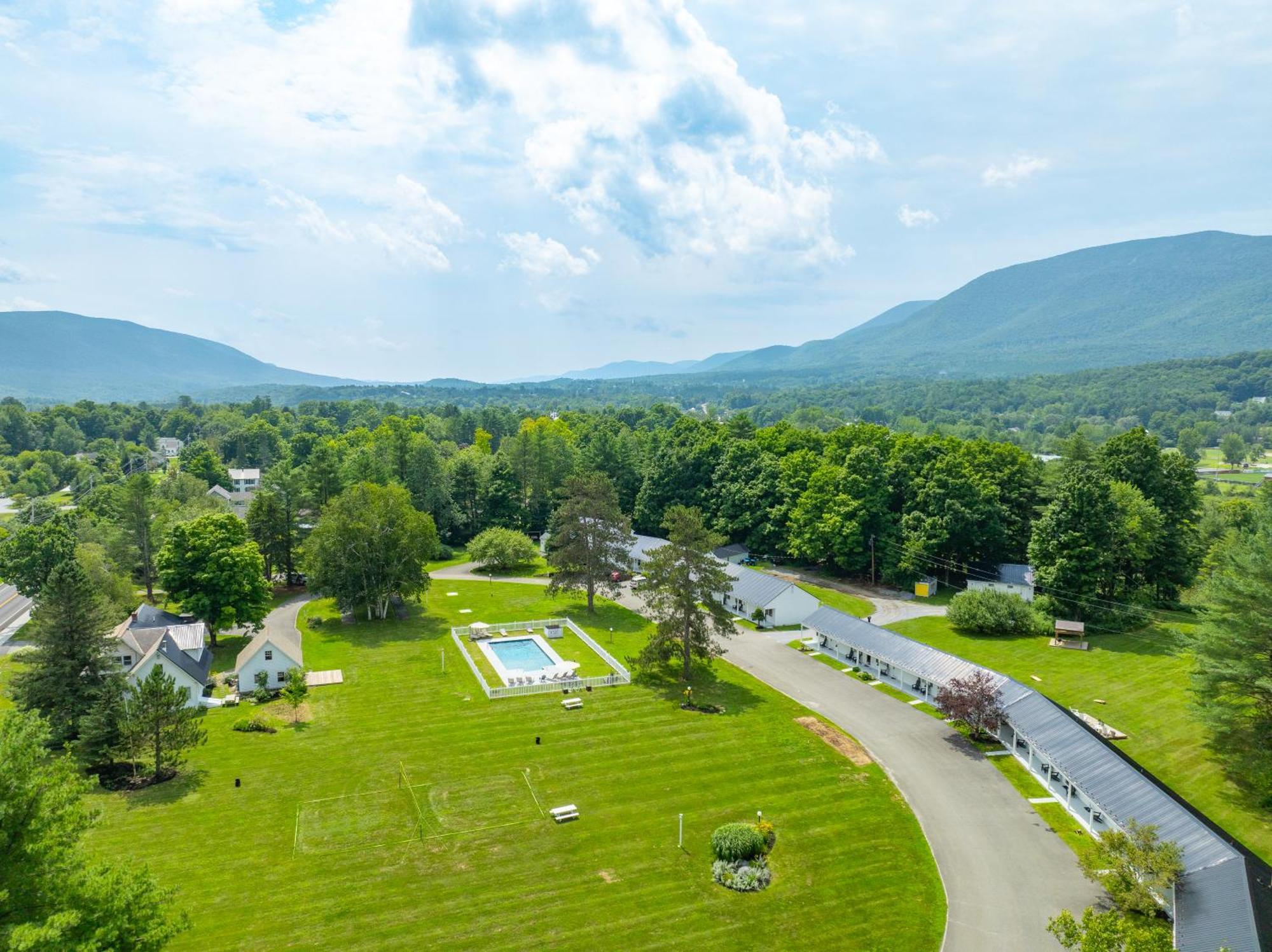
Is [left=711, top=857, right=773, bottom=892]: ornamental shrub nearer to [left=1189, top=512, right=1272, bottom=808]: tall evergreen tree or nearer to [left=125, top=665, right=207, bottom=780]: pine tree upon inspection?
[left=1189, top=512, right=1272, bottom=808]: tall evergreen tree

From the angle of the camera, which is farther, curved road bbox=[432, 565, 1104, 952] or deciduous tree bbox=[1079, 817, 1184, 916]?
curved road bbox=[432, 565, 1104, 952]

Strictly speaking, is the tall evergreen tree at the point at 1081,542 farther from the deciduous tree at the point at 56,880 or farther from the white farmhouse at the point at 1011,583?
the deciduous tree at the point at 56,880

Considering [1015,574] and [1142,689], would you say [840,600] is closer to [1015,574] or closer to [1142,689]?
[1015,574]

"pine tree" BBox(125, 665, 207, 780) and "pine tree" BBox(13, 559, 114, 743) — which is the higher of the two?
"pine tree" BBox(13, 559, 114, 743)

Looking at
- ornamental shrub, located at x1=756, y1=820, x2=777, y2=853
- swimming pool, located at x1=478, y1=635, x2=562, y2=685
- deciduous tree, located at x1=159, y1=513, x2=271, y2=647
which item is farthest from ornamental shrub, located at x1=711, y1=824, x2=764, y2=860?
deciduous tree, located at x1=159, y1=513, x2=271, y2=647

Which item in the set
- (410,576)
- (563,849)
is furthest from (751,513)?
(563,849)

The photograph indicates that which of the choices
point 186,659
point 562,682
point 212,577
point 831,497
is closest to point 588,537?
point 562,682

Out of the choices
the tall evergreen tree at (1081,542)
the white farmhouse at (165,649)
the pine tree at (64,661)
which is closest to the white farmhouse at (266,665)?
the white farmhouse at (165,649)
